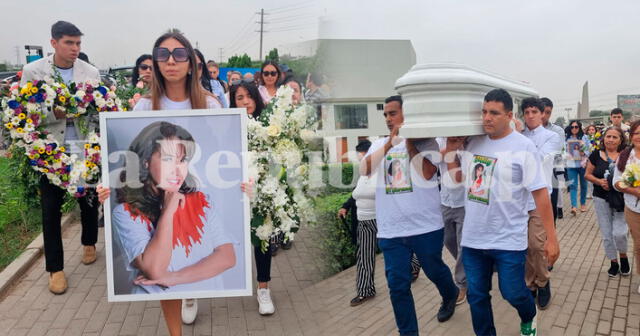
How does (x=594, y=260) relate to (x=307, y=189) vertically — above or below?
below

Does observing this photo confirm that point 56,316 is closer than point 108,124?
No

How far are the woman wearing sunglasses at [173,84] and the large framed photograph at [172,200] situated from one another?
0.32 m

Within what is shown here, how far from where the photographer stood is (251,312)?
15.0ft

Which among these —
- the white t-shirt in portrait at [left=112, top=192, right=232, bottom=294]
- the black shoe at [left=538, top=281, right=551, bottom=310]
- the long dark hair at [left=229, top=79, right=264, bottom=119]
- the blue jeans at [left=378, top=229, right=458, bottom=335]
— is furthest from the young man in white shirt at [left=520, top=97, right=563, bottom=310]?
the white t-shirt in portrait at [left=112, top=192, right=232, bottom=294]

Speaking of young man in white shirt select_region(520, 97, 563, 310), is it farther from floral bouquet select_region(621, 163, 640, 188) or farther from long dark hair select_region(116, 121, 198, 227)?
long dark hair select_region(116, 121, 198, 227)

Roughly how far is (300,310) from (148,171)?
1.94 m

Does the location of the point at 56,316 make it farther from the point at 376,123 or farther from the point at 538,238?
the point at 376,123

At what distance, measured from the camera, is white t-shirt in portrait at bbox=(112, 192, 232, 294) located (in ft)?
11.5

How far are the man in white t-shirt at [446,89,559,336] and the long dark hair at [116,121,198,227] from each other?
2.04 metres

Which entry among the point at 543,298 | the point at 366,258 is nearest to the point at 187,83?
the point at 366,258

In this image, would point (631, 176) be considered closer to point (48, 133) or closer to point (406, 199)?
point (406, 199)

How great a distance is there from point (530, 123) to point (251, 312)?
3.66 meters

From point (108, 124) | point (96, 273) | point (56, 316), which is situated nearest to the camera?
point (108, 124)

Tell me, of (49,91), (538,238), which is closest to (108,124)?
(49,91)
